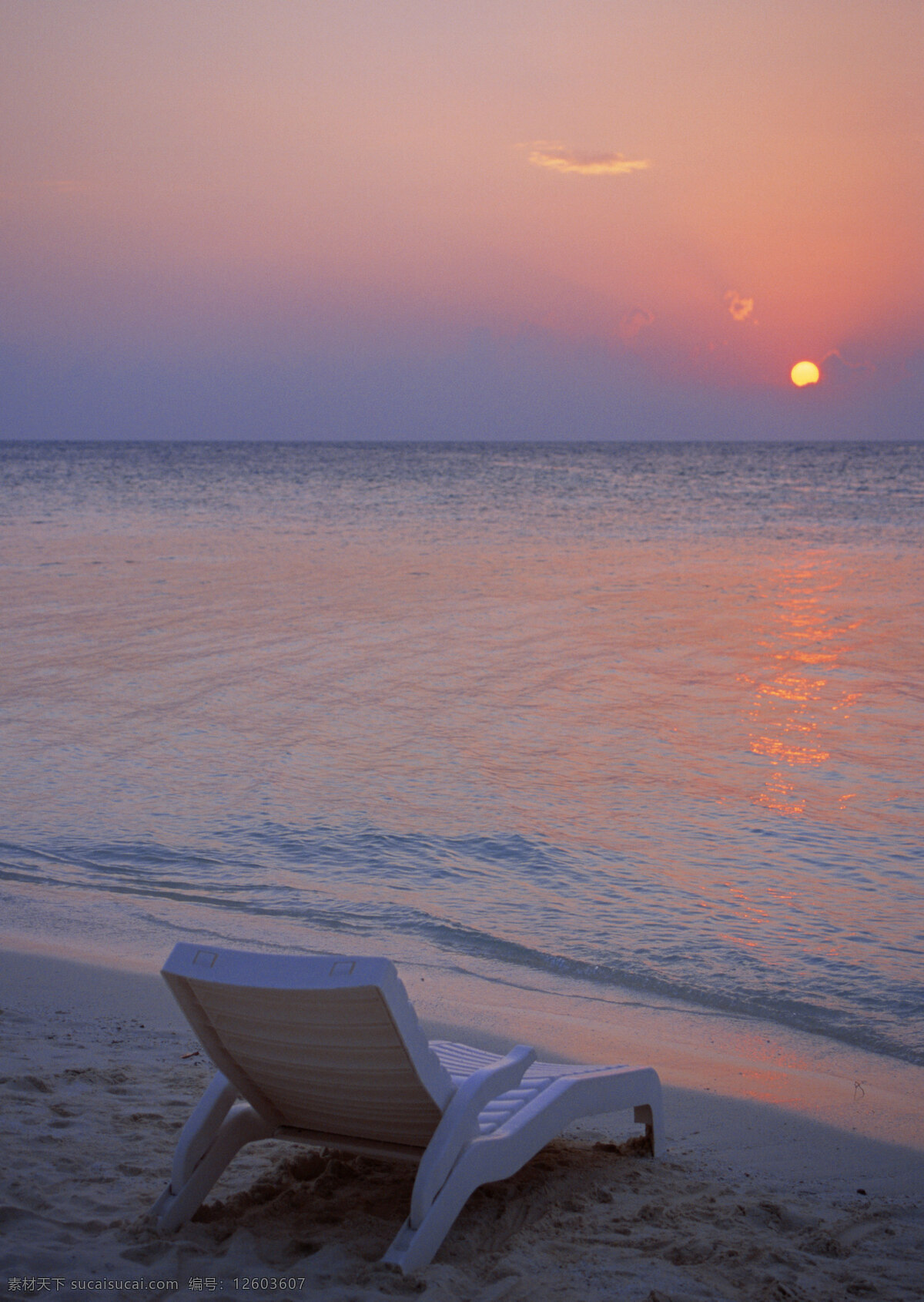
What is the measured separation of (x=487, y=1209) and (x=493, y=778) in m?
5.20

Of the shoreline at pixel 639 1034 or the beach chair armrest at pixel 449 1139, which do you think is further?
the shoreline at pixel 639 1034

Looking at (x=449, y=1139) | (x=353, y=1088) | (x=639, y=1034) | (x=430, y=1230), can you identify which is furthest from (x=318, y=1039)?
(x=639, y=1034)

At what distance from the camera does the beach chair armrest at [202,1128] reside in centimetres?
333

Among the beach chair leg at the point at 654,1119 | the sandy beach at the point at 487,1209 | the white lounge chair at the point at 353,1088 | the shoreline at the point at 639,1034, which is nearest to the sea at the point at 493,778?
the shoreline at the point at 639,1034

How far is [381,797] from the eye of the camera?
8.17 metres

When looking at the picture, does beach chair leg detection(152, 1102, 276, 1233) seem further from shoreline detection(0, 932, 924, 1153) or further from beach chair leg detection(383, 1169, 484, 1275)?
shoreline detection(0, 932, 924, 1153)

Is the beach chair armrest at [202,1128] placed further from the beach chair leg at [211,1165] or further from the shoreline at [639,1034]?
the shoreline at [639,1034]

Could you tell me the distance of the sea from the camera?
5.95 m

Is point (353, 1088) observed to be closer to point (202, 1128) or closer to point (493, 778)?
point (202, 1128)

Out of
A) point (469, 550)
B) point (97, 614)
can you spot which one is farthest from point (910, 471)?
point (97, 614)

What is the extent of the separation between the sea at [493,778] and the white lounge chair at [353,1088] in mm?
2241

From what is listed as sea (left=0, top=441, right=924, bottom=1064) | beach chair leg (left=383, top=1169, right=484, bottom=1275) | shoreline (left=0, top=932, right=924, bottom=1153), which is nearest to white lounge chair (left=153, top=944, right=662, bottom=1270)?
beach chair leg (left=383, top=1169, right=484, bottom=1275)

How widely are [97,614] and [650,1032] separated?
1346cm

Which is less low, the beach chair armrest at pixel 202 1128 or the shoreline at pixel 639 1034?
the beach chair armrest at pixel 202 1128
